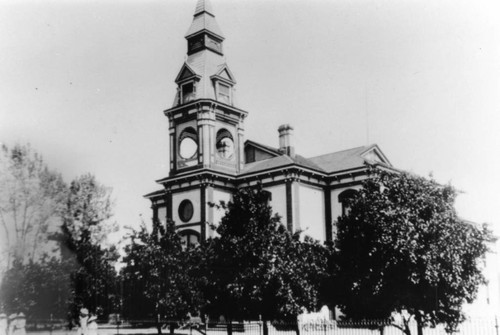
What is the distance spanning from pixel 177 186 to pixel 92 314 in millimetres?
21552

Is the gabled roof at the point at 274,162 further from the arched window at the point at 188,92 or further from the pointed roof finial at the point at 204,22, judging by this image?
A: the pointed roof finial at the point at 204,22

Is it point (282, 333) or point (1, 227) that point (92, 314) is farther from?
point (282, 333)

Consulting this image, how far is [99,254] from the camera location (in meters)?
21.8

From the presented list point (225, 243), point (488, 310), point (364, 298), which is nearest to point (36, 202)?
point (225, 243)

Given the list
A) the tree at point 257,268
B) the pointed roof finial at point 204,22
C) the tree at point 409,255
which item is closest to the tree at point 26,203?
the tree at point 257,268

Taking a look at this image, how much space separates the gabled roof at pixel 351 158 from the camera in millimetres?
40719

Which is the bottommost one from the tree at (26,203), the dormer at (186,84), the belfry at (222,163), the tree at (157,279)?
the tree at (157,279)

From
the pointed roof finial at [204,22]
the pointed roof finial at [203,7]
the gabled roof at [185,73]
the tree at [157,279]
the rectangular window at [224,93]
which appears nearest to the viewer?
the tree at [157,279]

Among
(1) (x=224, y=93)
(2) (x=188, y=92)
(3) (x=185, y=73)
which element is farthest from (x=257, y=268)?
(3) (x=185, y=73)

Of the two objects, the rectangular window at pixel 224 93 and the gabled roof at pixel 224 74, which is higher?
the gabled roof at pixel 224 74

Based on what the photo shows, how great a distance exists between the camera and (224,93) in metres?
43.7

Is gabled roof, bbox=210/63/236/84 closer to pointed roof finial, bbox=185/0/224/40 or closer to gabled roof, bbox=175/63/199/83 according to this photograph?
gabled roof, bbox=175/63/199/83

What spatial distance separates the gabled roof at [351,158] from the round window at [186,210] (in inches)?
421

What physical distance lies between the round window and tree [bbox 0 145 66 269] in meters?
21.7
